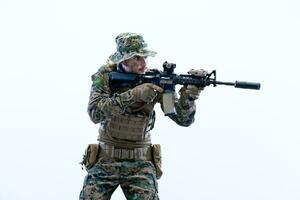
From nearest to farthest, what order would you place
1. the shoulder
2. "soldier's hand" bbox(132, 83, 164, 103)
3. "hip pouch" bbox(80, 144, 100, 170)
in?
"soldier's hand" bbox(132, 83, 164, 103) < the shoulder < "hip pouch" bbox(80, 144, 100, 170)

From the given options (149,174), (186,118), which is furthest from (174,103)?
(149,174)

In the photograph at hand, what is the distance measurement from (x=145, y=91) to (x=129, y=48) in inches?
8.9

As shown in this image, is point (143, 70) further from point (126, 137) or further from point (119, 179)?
point (119, 179)

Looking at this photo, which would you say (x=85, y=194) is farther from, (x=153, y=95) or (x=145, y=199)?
(x=153, y=95)

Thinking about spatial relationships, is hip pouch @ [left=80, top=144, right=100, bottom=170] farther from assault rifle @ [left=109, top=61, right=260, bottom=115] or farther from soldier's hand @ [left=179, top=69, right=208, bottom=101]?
soldier's hand @ [left=179, top=69, right=208, bottom=101]

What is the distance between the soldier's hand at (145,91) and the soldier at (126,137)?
0.04 m

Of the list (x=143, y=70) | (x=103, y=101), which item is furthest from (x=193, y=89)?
(x=103, y=101)

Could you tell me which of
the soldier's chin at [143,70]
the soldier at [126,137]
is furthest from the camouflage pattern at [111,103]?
the soldier's chin at [143,70]

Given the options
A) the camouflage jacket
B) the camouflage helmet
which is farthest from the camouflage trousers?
the camouflage helmet

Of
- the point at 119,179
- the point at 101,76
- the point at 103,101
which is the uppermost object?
the point at 101,76

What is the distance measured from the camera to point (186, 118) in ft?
11.2

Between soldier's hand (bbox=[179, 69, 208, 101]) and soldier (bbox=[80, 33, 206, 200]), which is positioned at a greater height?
soldier's hand (bbox=[179, 69, 208, 101])

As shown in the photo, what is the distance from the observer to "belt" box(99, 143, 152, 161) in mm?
3463

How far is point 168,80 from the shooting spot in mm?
3340
